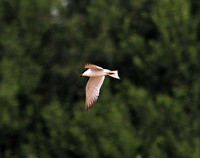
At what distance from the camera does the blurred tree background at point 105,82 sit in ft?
53.1

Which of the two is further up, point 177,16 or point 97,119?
point 177,16

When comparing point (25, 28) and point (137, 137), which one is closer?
point (137, 137)

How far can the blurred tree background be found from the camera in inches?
637

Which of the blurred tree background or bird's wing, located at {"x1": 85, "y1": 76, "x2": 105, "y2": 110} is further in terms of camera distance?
the blurred tree background

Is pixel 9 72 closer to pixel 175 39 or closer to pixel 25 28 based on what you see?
pixel 25 28

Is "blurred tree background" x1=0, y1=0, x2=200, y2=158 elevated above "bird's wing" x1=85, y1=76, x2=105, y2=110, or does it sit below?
above

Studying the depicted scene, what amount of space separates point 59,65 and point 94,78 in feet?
30.3

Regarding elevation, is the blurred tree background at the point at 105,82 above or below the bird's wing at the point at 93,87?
above

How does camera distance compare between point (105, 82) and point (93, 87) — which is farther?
point (105, 82)

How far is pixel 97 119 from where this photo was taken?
54.4ft

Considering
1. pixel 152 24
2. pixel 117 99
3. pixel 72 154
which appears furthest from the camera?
pixel 152 24

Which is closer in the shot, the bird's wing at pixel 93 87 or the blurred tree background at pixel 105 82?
the bird's wing at pixel 93 87

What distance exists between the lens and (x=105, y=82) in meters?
17.0

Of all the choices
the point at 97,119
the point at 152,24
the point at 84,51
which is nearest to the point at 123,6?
the point at 152,24
